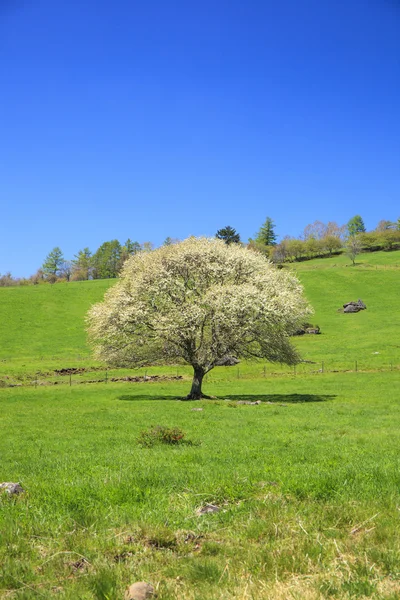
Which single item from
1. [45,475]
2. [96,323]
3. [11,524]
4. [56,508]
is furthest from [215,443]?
[96,323]

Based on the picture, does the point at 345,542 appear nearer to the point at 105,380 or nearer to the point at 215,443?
the point at 215,443

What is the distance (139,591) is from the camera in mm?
5492

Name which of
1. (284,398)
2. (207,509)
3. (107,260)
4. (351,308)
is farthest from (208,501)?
(107,260)

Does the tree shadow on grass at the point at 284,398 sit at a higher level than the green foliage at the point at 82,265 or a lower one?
lower

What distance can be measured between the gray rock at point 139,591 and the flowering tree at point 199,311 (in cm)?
3371

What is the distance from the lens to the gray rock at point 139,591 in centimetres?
544

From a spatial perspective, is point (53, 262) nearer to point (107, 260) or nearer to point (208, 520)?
point (107, 260)

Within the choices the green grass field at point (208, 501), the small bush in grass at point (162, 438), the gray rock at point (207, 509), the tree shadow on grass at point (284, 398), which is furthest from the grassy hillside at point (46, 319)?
the gray rock at point (207, 509)

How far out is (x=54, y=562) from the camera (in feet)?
21.2

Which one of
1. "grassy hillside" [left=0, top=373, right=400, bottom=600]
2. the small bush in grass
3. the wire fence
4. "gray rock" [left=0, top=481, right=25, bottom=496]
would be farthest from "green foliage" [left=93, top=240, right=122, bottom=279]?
"gray rock" [left=0, top=481, right=25, bottom=496]

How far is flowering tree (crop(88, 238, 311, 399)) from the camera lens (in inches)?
1574

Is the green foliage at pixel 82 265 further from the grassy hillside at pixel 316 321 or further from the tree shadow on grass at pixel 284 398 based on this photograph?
the tree shadow on grass at pixel 284 398

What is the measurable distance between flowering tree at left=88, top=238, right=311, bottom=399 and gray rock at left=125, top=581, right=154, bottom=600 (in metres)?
33.7

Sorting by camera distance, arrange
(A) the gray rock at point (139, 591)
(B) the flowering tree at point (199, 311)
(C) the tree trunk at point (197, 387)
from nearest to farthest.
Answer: (A) the gray rock at point (139, 591), (B) the flowering tree at point (199, 311), (C) the tree trunk at point (197, 387)
